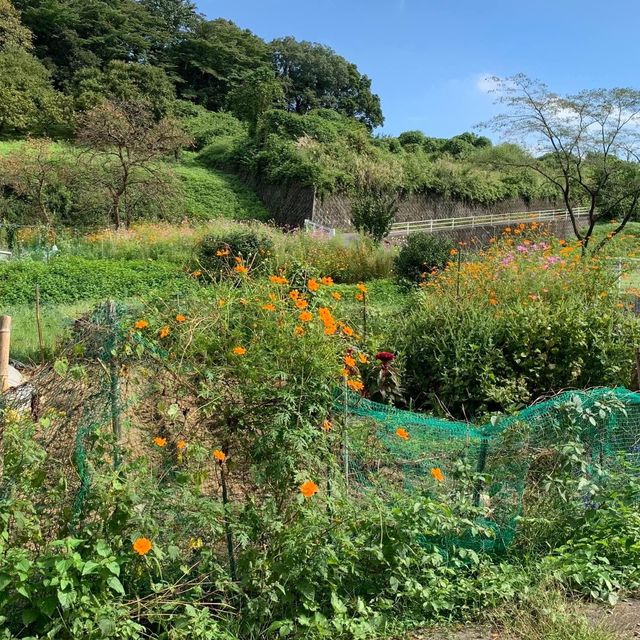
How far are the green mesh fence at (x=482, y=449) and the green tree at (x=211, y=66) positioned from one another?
1723 inches

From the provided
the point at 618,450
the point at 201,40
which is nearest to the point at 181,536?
the point at 618,450

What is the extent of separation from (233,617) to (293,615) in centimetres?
22

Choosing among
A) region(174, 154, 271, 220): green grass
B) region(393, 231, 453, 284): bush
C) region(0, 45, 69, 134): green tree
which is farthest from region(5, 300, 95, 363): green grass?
region(0, 45, 69, 134): green tree

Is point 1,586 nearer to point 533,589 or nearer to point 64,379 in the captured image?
point 64,379

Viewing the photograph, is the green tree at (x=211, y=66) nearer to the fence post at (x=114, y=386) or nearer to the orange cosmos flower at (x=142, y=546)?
the fence post at (x=114, y=386)

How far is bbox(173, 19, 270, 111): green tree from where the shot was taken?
44.0 m

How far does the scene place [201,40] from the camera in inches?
1774

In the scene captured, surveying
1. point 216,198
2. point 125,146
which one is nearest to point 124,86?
point 216,198

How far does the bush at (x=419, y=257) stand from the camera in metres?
12.9

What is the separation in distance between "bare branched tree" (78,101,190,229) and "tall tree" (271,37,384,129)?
31.4 m

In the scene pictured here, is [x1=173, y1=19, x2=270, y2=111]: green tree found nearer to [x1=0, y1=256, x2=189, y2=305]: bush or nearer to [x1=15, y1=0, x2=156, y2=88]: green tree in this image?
[x1=15, y1=0, x2=156, y2=88]: green tree

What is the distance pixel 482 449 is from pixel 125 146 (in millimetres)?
19603

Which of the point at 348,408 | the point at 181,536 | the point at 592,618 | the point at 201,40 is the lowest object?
the point at 592,618

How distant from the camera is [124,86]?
30812 millimetres
